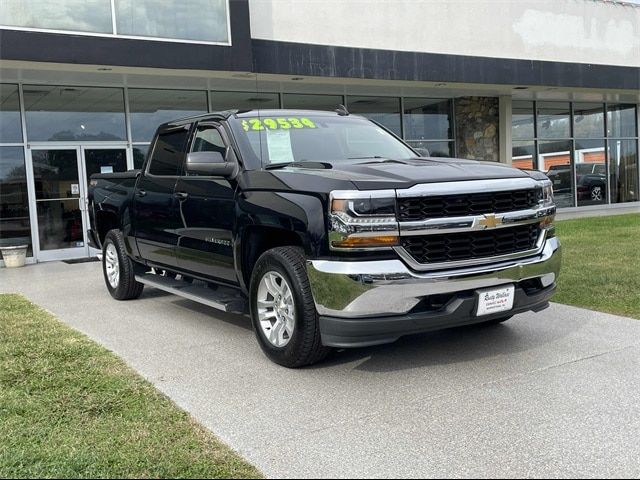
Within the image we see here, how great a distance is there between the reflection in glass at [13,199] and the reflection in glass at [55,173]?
10.1 inches

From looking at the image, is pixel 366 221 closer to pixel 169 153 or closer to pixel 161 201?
pixel 161 201

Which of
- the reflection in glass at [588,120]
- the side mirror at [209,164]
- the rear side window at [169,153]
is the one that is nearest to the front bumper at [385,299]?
the side mirror at [209,164]

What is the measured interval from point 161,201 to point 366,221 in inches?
115

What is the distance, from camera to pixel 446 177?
14.0 ft

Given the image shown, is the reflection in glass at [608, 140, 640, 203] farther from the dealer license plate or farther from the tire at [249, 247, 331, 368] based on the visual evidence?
the tire at [249, 247, 331, 368]

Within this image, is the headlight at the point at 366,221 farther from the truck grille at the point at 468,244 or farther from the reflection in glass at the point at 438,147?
the reflection in glass at the point at 438,147

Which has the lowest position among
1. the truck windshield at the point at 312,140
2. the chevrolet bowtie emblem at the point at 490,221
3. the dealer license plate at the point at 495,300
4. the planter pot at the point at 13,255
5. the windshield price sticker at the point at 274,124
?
the planter pot at the point at 13,255

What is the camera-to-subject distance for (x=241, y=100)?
48.5 feet

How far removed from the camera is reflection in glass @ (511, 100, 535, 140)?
1886 cm

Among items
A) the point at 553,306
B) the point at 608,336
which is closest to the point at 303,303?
the point at 608,336

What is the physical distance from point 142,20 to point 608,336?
9.15 meters

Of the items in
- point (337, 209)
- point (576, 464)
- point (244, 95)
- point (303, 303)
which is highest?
point (244, 95)

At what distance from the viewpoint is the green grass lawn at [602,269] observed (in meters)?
6.48

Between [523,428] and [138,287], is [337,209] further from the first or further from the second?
[138,287]
